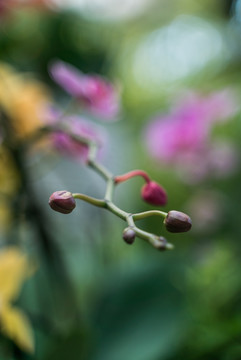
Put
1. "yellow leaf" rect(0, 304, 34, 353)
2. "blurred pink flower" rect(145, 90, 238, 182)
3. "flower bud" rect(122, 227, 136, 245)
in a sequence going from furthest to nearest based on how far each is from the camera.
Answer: "blurred pink flower" rect(145, 90, 238, 182) → "yellow leaf" rect(0, 304, 34, 353) → "flower bud" rect(122, 227, 136, 245)

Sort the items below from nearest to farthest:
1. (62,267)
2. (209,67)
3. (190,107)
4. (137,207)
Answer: (62,267) < (190,107) < (137,207) < (209,67)

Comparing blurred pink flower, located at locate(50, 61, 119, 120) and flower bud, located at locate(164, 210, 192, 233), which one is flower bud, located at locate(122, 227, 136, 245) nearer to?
flower bud, located at locate(164, 210, 192, 233)

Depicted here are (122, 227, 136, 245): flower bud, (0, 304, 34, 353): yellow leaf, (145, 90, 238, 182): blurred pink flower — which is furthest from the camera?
(145, 90, 238, 182): blurred pink flower

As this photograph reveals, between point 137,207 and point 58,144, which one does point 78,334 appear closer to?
point 58,144

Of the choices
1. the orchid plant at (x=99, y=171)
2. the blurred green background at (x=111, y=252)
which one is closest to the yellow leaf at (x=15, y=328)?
the blurred green background at (x=111, y=252)

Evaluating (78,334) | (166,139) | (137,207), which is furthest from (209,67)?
(78,334)

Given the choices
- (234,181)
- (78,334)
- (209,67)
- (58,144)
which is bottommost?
(78,334)

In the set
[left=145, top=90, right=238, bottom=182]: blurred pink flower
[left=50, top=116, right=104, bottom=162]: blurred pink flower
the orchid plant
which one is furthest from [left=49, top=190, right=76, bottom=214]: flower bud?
[left=145, top=90, right=238, bottom=182]: blurred pink flower
